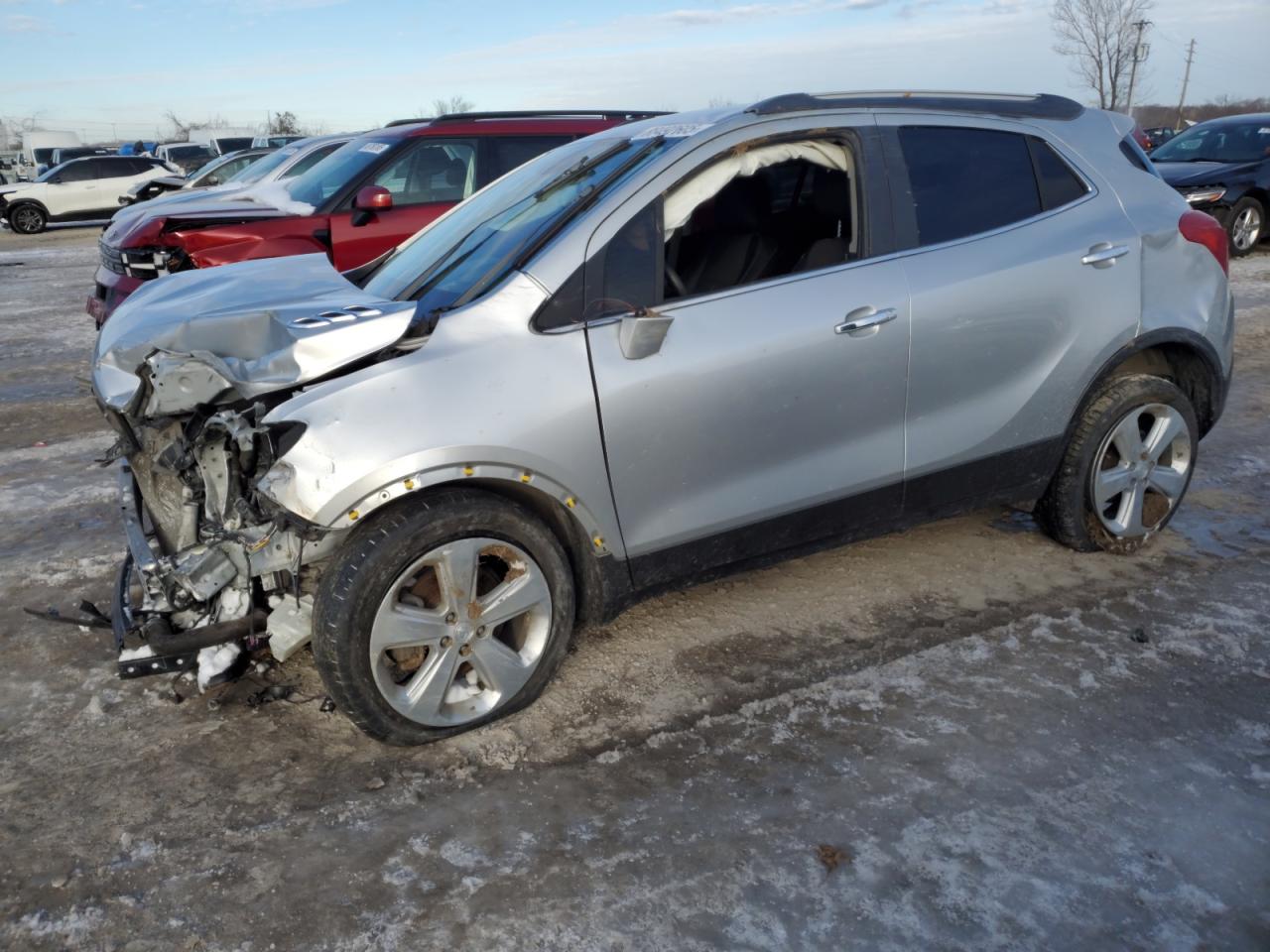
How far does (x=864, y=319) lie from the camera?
3643 millimetres

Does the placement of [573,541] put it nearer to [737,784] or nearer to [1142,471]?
[737,784]

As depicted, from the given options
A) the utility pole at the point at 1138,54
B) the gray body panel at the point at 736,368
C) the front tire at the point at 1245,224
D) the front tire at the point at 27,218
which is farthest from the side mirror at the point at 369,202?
the utility pole at the point at 1138,54

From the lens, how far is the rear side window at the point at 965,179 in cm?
389

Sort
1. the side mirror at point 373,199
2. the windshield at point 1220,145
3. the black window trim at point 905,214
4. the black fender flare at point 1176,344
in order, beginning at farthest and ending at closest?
the windshield at point 1220,145 < the side mirror at point 373,199 < the black fender flare at point 1176,344 < the black window trim at point 905,214

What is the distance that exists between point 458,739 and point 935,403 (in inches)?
83.0

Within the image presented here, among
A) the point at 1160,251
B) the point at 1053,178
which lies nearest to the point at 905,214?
the point at 1053,178

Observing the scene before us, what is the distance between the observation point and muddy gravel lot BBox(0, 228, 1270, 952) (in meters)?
2.56

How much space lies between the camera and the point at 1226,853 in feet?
8.87

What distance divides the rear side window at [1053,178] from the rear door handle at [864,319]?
997 millimetres

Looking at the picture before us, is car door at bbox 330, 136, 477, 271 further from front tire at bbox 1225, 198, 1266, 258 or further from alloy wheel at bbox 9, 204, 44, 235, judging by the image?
alloy wheel at bbox 9, 204, 44, 235

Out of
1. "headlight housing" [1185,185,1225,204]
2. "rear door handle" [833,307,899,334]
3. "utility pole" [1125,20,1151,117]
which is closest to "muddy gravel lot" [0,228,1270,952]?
"rear door handle" [833,307,899,334]

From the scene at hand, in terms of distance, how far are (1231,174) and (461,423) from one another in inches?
523

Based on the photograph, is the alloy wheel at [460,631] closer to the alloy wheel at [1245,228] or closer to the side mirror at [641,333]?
the side mirror at [641,333]

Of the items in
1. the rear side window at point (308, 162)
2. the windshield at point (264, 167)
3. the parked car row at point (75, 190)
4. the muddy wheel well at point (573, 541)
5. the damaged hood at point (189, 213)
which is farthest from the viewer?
the parked car row at point (75, 190)
